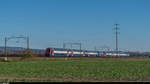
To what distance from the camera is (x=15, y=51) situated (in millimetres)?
102062

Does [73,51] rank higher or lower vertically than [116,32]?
lower

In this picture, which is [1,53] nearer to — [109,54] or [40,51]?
[40,51]

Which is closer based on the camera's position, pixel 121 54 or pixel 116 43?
pixel 116 43

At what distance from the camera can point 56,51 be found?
287 feet

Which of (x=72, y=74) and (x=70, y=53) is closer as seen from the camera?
(x=72, y=74)

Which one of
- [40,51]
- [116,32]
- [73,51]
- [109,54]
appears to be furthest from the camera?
[109,54]

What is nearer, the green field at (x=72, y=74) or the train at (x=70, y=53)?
the green field at (x=72, y=74)

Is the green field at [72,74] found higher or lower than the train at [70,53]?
lower

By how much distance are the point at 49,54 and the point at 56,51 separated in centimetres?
258

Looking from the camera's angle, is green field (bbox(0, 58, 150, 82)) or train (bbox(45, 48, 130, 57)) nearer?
green field (bbox(0, 58, 150, 82))

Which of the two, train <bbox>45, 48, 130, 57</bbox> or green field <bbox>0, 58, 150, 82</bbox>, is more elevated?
train <bbox>45, 48, 130, 57</bbox>

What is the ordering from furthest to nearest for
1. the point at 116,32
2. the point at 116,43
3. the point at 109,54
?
the point at 109,54 → the point at 116,32 → the point at 116,43

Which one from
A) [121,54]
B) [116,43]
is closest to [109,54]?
[121,54]

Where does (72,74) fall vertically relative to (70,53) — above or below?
below
